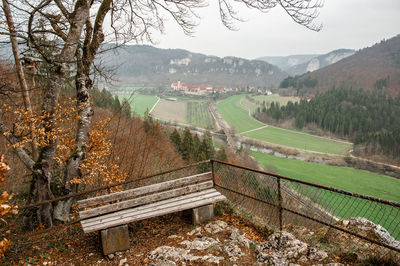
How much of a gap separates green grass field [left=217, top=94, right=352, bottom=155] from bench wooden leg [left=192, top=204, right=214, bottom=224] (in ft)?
244

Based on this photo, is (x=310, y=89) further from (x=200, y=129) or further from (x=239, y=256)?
(x=239, y=256)

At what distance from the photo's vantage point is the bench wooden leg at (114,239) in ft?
13.8

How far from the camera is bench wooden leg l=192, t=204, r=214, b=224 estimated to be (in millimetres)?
4980

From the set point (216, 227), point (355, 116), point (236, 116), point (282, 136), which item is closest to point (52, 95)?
point (216, 227)

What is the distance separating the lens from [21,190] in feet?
26.7

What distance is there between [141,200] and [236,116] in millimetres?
106524

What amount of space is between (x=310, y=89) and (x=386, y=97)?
1529 inches

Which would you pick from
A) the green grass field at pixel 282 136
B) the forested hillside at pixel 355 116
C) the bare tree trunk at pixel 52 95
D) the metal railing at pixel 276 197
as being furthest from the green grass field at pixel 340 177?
the bare tree trunk at pixel 52 95

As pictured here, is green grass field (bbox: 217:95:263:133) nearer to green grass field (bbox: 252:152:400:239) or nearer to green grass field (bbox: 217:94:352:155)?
green grass field (bbox: 217:94:352:155)

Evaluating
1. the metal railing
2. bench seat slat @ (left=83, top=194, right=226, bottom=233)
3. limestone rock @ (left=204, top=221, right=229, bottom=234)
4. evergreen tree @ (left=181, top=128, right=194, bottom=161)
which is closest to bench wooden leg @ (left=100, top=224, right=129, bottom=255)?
bench seat slat @ (left=83, top=194, right=226, bottom=233)


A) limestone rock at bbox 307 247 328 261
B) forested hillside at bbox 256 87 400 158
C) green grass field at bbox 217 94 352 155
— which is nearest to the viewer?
limestone rock at bbox 307 247 328 261

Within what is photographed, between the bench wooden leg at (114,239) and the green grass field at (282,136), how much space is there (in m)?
75.6

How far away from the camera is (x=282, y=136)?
85.9 meters

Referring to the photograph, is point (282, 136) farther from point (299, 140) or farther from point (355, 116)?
point (355, 116)
